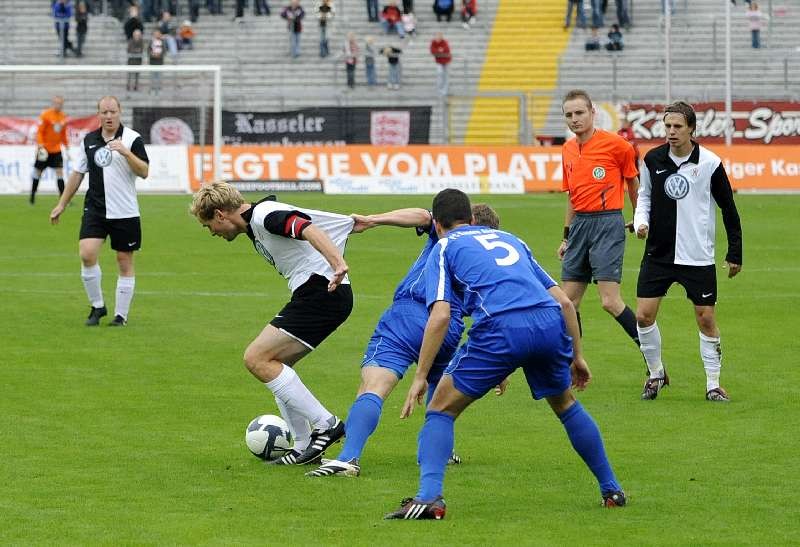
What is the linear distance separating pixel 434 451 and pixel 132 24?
3926 cm

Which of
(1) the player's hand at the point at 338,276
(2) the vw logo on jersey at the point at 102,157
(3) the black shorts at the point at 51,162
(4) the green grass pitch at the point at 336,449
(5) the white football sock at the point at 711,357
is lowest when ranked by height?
(4) the green grass pitch at the point at 336,449

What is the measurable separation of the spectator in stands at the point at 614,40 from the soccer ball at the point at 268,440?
38.4 metres

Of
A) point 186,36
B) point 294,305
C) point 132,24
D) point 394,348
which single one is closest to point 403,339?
point 394,348

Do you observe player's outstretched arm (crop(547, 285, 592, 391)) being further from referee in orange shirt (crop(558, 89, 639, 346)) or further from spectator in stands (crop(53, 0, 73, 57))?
spectator in stands (crop(53, 0, 73, 57))

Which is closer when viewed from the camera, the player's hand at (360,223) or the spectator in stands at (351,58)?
the player's hand at (360,223)

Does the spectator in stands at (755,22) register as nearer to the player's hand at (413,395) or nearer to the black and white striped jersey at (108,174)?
the black and white striped jersey at (108,174)

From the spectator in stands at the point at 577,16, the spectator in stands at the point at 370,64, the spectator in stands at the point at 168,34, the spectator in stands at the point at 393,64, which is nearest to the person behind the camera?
the spectator in stands at the point at 393,64

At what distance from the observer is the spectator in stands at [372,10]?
48.3m

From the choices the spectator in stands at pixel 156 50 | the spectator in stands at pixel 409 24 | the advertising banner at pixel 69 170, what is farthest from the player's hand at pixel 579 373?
the spectator in stands at pixel 409 24

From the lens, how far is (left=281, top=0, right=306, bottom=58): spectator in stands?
46.1 meters

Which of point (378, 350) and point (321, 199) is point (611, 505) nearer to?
point (378, 350)

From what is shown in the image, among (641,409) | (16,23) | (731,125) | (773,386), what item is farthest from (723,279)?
(16,23)

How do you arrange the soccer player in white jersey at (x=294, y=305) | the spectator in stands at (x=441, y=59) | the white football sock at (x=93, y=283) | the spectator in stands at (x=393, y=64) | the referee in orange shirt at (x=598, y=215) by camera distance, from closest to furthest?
1. the soccer player in white jersey at (x=294, y=305)
2. the referee in orange shirt at (x=598, y=215)
3. the white football sock at (x=93, y=283)
4. the spectator in stands at (x=441, y=59)
5. the spectator in stands at (x=393, y=64)

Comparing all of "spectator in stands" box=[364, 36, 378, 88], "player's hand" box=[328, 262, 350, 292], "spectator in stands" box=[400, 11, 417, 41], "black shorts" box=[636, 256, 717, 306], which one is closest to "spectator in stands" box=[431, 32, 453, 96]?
"spectator in stands" box=[364, 36, 378, 88]
